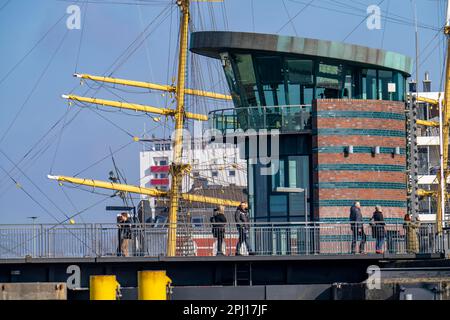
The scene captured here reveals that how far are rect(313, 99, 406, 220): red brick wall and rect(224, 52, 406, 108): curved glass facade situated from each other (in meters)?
2.03

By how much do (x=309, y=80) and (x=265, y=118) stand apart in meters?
2.40

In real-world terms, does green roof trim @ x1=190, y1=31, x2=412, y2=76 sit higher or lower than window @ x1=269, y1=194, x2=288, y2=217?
higher

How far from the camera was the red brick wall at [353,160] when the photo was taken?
6419 cm

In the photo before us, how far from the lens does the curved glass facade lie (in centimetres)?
6719

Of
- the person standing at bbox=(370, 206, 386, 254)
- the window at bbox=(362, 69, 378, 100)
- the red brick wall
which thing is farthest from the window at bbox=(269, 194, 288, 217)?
the person standing at bbox=(370, 206, 386, 254)

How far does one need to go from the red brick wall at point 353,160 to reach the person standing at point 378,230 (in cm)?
468

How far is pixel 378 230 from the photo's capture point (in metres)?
58.7

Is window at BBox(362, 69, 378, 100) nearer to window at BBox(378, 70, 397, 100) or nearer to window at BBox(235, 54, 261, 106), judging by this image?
window at BBox(378, 70, 397, 100)

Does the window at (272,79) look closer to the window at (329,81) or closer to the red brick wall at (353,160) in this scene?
the window at (329,81)

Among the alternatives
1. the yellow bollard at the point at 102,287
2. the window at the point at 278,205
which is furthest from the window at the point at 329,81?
the yellow bollard at the point at 102,287

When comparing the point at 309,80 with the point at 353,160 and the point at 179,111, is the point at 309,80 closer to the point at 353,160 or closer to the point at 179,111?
the point at 353,160

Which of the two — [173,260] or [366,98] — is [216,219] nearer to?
[173,260]

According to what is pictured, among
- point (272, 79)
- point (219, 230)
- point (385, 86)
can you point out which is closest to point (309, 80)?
point (272, 79)
